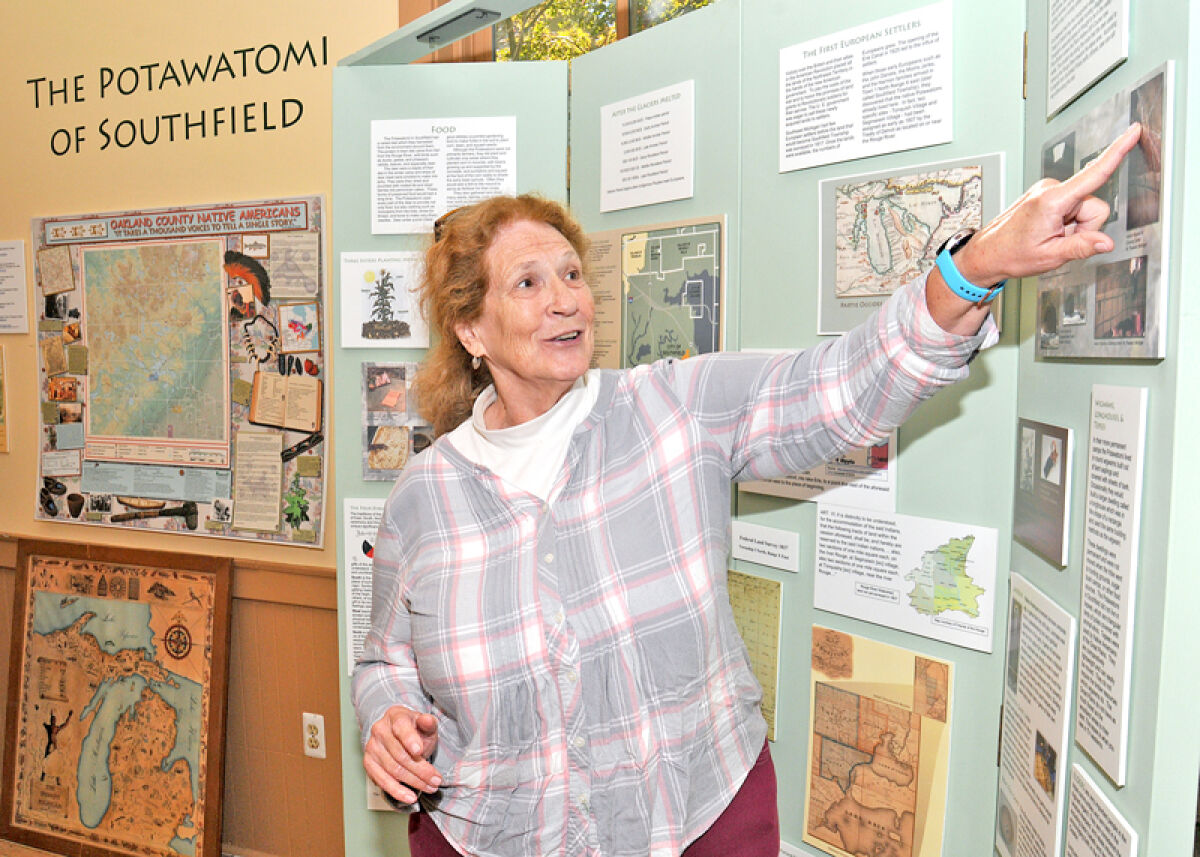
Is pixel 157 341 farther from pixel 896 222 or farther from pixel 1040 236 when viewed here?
pixel 1040 236

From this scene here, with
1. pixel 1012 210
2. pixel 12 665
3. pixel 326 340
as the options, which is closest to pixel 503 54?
pixel 326 340

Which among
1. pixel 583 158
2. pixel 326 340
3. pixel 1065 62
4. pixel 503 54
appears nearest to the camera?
pixel 1065 62

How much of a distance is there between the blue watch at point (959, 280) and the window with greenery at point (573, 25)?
4.51ft

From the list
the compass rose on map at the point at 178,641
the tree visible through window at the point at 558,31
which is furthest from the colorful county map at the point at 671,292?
the compass rose on map at the point at 178,641

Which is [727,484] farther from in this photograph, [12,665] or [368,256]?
[12,665]

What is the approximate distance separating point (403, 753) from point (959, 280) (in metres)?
0.95

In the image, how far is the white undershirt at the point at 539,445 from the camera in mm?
1260

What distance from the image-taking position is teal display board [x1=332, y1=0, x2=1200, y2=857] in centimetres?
76

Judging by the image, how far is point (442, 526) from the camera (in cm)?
130

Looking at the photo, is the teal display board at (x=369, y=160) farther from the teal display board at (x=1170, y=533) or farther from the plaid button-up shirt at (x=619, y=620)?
the teal display board at (x=1170, y=533)

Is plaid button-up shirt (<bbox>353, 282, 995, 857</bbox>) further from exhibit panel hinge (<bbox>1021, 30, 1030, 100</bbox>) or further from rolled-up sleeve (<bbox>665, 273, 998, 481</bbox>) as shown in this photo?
exhibit panel hinge (<bbox>1021, 30, 1030, 100</bbox>)

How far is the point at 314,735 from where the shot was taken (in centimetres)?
276

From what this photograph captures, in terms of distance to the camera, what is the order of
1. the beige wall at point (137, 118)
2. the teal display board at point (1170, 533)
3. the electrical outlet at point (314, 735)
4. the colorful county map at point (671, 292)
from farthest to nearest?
the electrical outlet at point (314, 735) < the beige wall at point (137, 118) < the colorful county map at point (671, 292) < the teal display board at point (1170, 533)

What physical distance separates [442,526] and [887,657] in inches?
27.6
